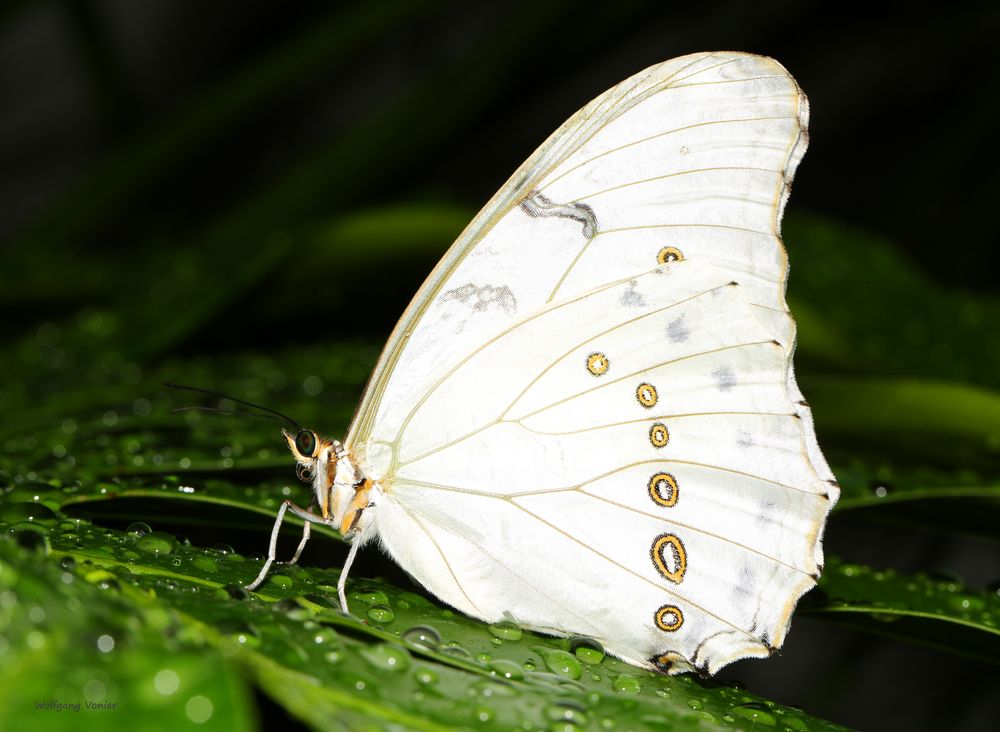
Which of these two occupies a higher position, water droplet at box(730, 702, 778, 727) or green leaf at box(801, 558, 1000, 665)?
green leaf at box(801, 558, 1000, 665)

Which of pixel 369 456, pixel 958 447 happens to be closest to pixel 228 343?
pixel 369 456

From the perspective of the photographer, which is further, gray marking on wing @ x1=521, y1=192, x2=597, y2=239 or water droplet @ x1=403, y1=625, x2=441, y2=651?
gray marking on wing @ x1=521, y1=192, x2=597, y2=239

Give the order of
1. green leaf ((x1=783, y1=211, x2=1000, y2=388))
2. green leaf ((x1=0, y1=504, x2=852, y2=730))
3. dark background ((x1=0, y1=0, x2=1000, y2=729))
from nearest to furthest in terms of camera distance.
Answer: green leaf ((x1=0, y1=504, x2=852, y2=730)) → green leaf ((x1=783, y1=211, x2=1000, y2=388)) → dark background ((x1=0, y1=0, x2=1000, y2=729))

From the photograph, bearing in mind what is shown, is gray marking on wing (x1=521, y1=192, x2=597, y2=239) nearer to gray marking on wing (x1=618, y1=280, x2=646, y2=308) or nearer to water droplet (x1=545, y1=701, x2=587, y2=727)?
gray marking on wing (x1=618, y1=280, x2=646, y2=308)

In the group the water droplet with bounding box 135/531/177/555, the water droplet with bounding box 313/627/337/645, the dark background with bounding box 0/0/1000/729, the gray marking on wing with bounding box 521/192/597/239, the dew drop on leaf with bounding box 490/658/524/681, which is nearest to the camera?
the water droplet with bounding box 313/627/337/645

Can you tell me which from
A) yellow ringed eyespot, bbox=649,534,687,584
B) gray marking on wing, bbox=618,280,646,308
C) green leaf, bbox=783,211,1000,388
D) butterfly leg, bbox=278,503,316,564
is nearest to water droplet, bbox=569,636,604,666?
yellow ringed eyespot, bbox=649,534,687,584

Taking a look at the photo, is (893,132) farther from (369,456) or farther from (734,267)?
(369,456)
